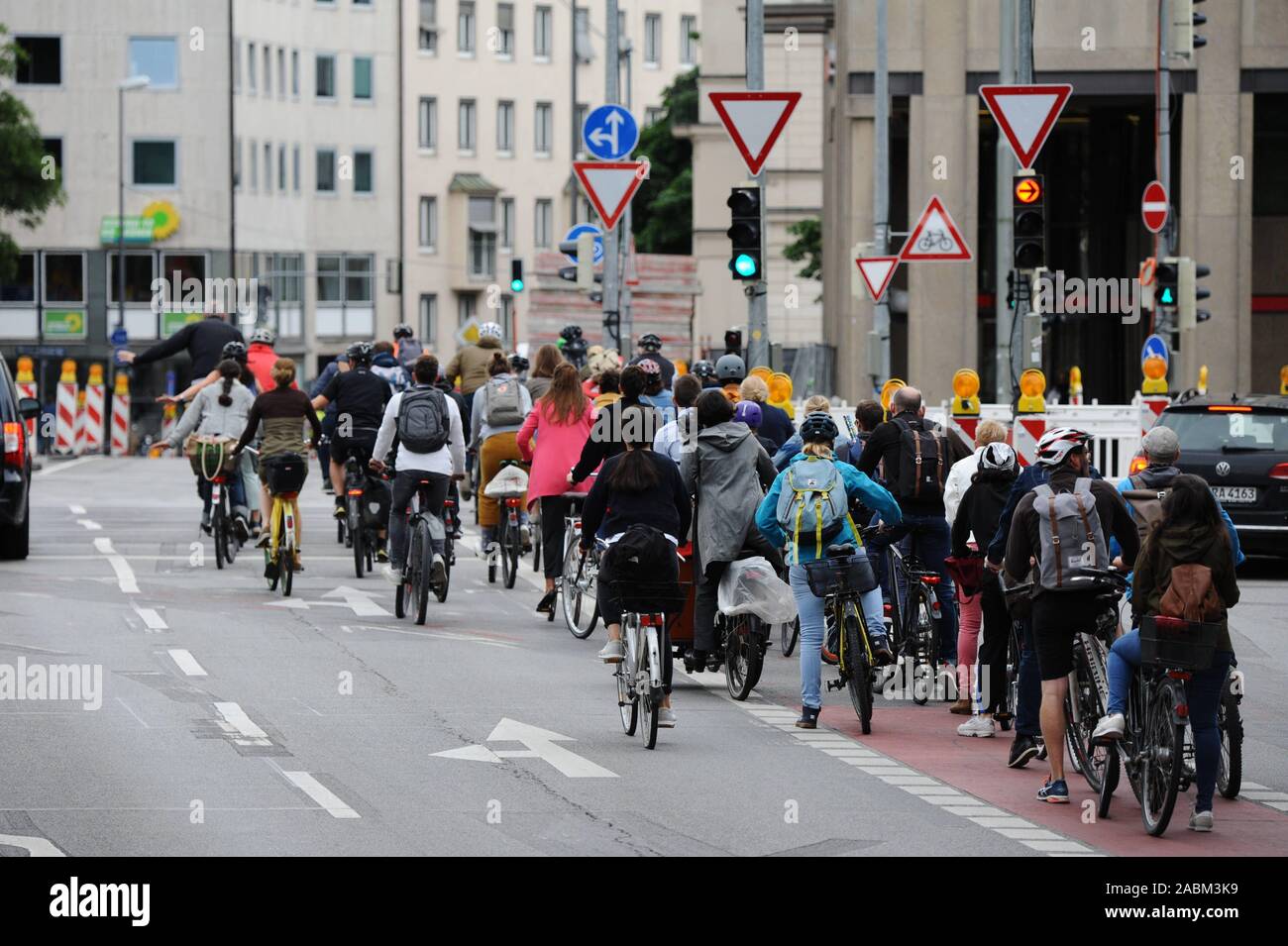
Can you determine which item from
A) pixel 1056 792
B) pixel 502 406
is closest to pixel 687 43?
pixel 502 406

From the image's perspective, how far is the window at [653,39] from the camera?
111 metres

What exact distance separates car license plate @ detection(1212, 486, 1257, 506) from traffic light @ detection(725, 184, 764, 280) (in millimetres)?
5215

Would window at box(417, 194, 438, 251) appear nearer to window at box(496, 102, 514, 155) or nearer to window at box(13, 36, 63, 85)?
window at box(496, 102, 514, 155)

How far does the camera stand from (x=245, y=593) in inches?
829

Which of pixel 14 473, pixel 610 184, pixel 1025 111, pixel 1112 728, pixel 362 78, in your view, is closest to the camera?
pixel 1112 728

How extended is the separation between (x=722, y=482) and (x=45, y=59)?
72.4 m

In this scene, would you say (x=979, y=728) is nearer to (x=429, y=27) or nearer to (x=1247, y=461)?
(x=1247, y=461)

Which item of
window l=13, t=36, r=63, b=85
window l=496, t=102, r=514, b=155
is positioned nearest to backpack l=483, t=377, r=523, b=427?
window l=13, t=36, r=63, b=85

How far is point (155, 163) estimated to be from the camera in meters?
83.9

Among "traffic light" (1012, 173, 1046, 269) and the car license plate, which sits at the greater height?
"traffic light" (1012, 173, 1046, 269)

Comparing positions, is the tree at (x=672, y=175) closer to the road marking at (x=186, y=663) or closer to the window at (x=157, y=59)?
the window at (x=157, y=59)

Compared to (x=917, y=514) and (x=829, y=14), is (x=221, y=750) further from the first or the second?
(x=829, y=14)

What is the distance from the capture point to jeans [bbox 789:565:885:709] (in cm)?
1435
